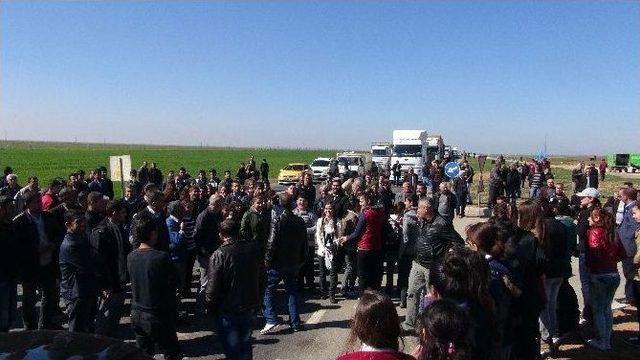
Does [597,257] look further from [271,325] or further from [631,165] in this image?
[631,165]

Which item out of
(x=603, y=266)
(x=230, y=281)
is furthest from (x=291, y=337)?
(x=603, y=266)

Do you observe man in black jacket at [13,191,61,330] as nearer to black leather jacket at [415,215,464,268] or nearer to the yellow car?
black leather jacket at [415,215,464,268]

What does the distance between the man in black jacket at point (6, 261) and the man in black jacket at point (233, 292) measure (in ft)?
9.27

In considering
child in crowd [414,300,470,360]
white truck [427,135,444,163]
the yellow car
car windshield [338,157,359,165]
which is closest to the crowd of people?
child in crowd [414,300,470,360]

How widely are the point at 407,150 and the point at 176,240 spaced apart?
2726 centimetres

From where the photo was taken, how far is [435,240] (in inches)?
231

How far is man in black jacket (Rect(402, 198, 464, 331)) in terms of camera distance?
5.85 m

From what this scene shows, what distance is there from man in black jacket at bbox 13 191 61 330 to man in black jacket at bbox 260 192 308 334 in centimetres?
281

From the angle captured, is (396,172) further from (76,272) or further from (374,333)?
(374,333)

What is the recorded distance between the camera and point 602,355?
584cm

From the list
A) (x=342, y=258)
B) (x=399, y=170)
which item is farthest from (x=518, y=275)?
(x=399, y=170)

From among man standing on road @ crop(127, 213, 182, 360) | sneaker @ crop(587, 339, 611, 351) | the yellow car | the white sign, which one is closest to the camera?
man standing on road @ crop(127, 213, 182, 360)

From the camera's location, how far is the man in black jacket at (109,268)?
5.64 m

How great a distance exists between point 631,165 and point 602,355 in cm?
5737
